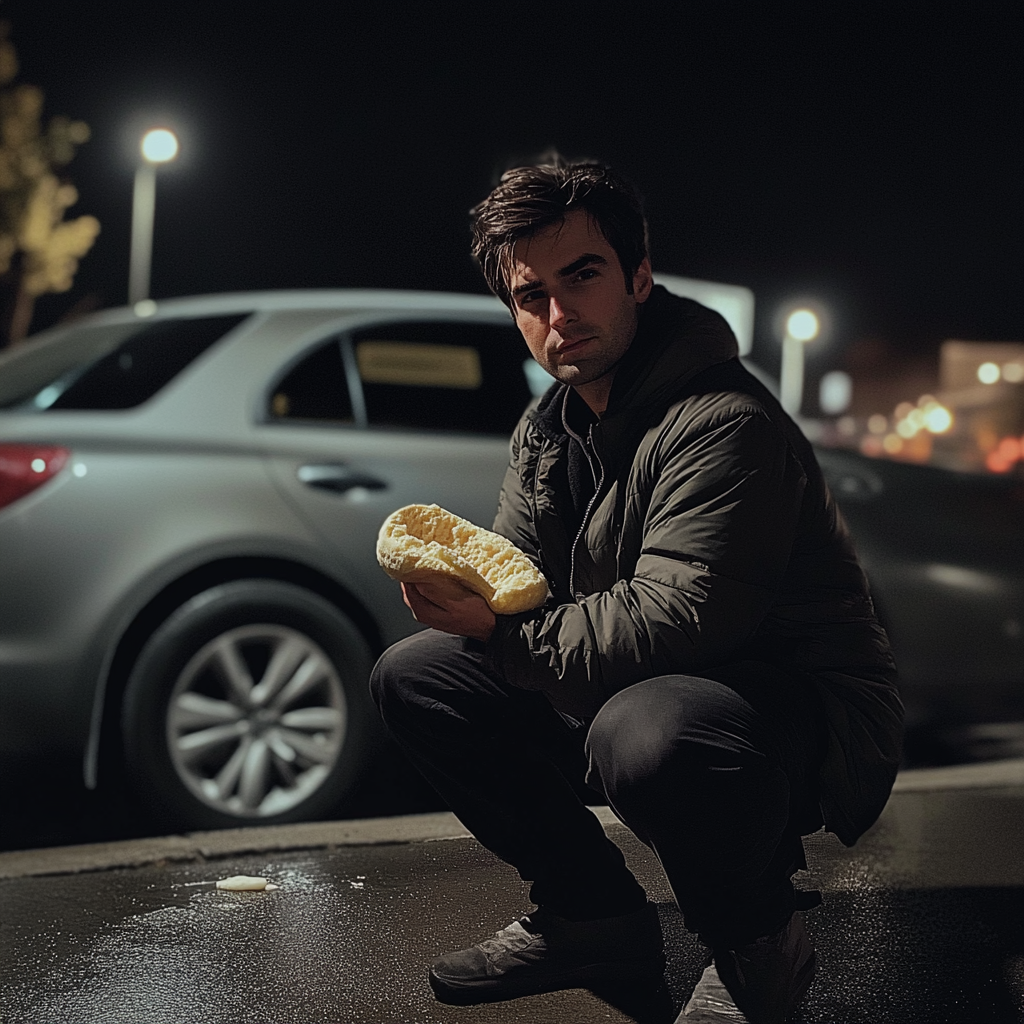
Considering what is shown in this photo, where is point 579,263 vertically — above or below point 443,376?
above

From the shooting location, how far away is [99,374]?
4.37 metres

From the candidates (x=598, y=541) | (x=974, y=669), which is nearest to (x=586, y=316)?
(x=598, y=541)

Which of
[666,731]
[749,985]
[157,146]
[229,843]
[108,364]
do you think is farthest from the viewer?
[157,146]

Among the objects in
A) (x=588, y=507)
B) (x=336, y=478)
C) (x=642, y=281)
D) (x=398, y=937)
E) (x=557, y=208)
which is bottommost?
(x=398, y=937)

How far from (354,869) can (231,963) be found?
66cm

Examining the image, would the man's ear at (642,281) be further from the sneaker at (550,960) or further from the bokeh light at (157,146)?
the bokeh light at (157,146)

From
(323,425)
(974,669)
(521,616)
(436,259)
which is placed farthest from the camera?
(436,259)

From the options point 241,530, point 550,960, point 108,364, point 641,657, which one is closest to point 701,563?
point 641,657

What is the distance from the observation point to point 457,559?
2.41 meters

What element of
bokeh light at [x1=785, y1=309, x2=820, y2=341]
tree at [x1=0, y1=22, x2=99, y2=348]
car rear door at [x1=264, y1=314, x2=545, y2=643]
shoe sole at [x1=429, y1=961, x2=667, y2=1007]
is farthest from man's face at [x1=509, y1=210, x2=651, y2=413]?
tree at [x1=0, y1=22, x2=99, y2=348]

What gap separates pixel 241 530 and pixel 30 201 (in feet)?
82.0

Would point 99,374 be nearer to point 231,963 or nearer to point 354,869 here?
point 354,869

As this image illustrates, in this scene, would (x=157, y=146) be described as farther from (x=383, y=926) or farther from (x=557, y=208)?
(x=557, y=208)

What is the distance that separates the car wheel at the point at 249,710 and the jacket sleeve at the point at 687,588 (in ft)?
5.97
